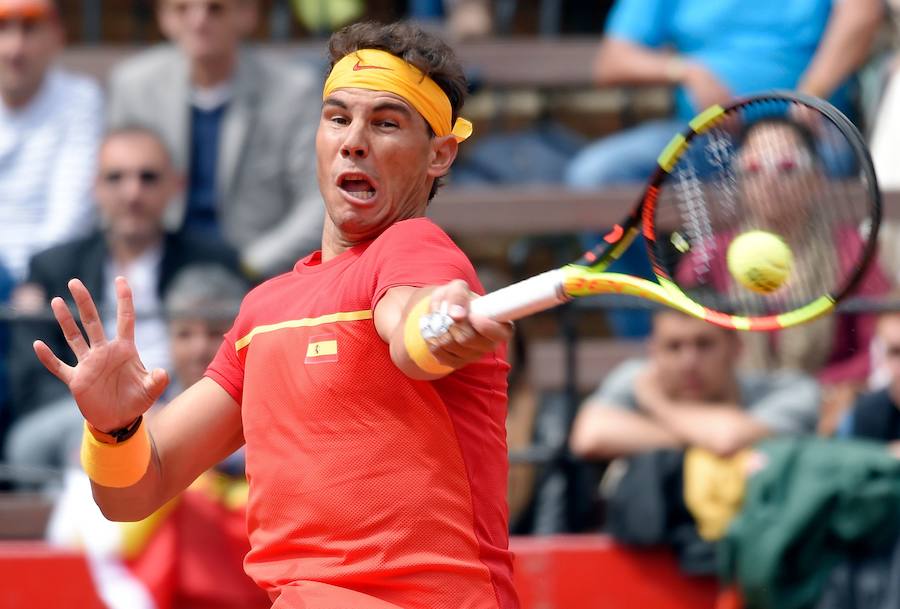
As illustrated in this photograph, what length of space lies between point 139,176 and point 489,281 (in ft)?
5.20

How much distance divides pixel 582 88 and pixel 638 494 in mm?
3451

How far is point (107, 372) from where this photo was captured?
3201mm

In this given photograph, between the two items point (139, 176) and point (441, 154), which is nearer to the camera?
point (441, 154)

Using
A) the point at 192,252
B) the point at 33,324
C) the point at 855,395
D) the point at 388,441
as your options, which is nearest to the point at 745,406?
the point at 855,395

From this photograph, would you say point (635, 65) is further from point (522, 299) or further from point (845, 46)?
point (522, 299)

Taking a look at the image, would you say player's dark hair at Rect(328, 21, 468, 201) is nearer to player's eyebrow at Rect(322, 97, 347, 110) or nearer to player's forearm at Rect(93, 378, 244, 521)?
player's eyebrow at Rect(322, 97, 347, 110)

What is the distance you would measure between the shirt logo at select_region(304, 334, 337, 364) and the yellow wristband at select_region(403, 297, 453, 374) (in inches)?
10.6

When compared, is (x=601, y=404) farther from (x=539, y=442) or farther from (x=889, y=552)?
(x=889, y=552)

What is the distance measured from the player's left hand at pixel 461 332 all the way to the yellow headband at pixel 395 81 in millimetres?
588

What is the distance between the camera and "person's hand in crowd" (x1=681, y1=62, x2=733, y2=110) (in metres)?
6.97

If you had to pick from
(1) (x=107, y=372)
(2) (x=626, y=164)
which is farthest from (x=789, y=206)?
(2) (x=626, y=164)

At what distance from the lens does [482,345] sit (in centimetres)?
273

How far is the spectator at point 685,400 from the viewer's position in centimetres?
586

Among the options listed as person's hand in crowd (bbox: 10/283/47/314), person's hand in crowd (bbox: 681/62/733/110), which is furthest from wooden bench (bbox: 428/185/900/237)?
person's hand in crowd (bbox: 10/283/47/314)
